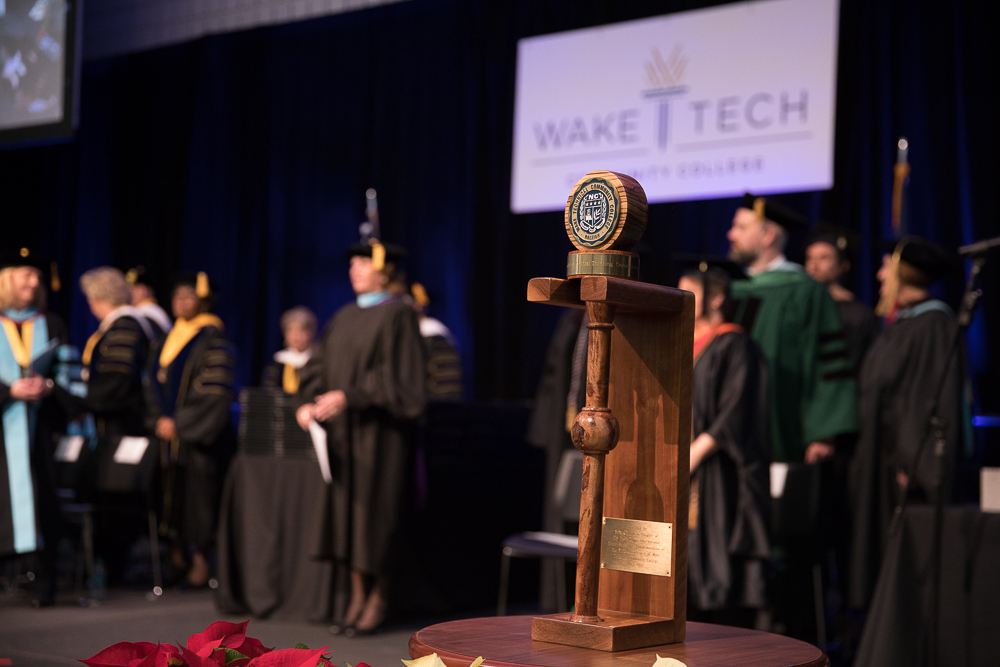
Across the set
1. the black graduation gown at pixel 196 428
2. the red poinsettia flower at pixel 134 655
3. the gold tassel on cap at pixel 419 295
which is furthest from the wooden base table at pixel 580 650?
the gold tassel on cap at pixel 419 295

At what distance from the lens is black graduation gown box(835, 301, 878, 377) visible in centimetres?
465

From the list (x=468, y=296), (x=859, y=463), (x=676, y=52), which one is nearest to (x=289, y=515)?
(x=859, y=463)

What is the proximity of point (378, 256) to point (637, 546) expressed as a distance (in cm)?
331

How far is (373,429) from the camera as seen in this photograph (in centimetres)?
436

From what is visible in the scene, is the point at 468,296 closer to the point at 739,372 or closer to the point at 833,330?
the point at 833,330

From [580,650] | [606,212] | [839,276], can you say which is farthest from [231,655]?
[839,276]

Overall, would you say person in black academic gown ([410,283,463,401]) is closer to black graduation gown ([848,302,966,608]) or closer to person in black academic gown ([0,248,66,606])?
person in black academic gown ([0,248,66,606])

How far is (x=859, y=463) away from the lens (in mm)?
4203

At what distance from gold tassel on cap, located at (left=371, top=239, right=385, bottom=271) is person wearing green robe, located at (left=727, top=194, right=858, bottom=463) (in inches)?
59.1

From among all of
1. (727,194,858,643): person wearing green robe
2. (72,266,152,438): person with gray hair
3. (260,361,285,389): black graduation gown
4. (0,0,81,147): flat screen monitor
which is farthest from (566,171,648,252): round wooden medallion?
(260,361,285,389): black graduation gown

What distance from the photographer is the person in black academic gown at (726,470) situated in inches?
130

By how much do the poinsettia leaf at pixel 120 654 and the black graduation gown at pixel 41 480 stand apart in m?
4.15

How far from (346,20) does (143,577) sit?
4.53m

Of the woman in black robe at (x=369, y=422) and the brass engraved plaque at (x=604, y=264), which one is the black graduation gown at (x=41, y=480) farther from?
the brass engraved plaque at (x=604, y=264)
